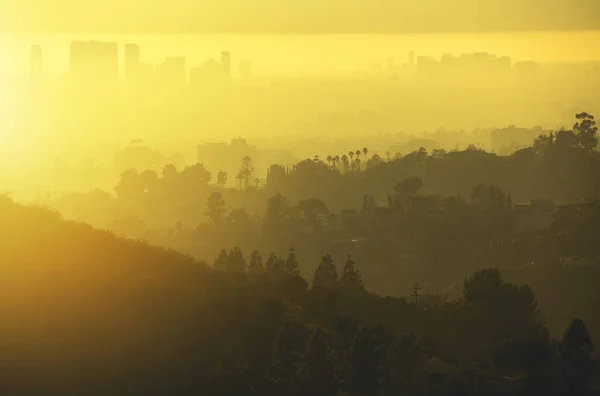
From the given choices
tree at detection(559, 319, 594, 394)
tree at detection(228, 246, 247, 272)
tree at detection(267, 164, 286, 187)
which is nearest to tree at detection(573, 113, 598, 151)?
tree at detection(267, 164, 286, 187)

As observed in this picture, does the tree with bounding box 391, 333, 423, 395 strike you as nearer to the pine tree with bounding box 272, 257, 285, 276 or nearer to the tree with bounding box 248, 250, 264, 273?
the pine tree with bounding box 272, 257, 285, 276

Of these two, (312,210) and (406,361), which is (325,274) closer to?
(406,361)

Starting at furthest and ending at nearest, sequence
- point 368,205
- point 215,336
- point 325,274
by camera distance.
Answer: point 368,205, point 325,274, point 215,336

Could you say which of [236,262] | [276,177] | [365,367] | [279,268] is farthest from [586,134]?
[365,367]

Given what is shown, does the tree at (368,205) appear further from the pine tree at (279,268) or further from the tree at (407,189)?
the pine tree at (279,268)

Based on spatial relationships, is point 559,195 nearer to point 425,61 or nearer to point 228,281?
point 228,281

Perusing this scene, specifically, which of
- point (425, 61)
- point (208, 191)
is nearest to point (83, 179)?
point (208, 191)
